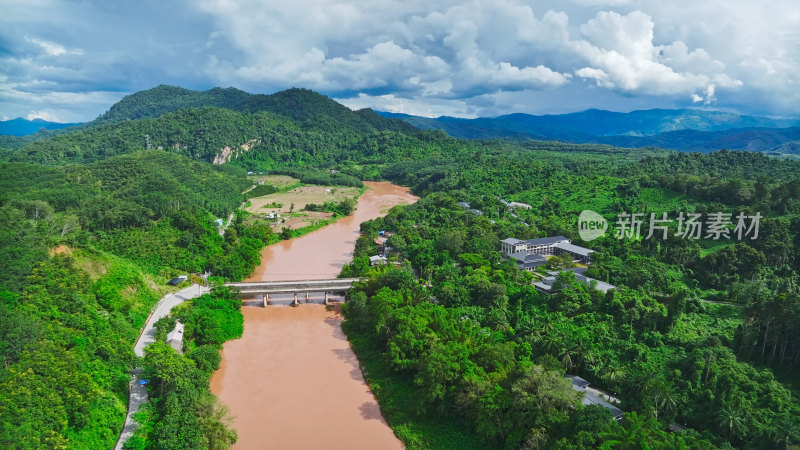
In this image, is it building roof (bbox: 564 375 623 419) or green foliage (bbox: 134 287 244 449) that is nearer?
green foliage (bbox: 134 287 244 449)

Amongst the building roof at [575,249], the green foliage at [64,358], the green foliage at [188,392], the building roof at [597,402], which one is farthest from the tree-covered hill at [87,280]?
the building roof at [575,249]

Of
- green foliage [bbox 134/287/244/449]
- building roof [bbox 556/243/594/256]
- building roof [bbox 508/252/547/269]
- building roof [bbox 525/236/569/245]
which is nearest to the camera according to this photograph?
green foliage [bbox 134/287/244/449]

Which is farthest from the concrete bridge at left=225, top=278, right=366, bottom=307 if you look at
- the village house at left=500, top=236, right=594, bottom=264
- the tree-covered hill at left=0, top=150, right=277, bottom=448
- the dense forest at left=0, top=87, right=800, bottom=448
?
the village house at left=500, top=236, right=594, bottom=264

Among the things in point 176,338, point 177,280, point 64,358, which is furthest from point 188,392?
point 177,280

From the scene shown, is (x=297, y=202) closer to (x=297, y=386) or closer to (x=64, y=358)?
(x=297, y=386)

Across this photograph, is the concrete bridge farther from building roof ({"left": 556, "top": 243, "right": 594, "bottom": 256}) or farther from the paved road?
building roof ({"left": 556, "top": 243, "right": 594, "bottom": 256})

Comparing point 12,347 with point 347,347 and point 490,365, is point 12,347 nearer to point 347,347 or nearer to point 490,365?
point 347,347

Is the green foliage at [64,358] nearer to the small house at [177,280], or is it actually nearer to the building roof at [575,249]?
the small house at [177,280]
